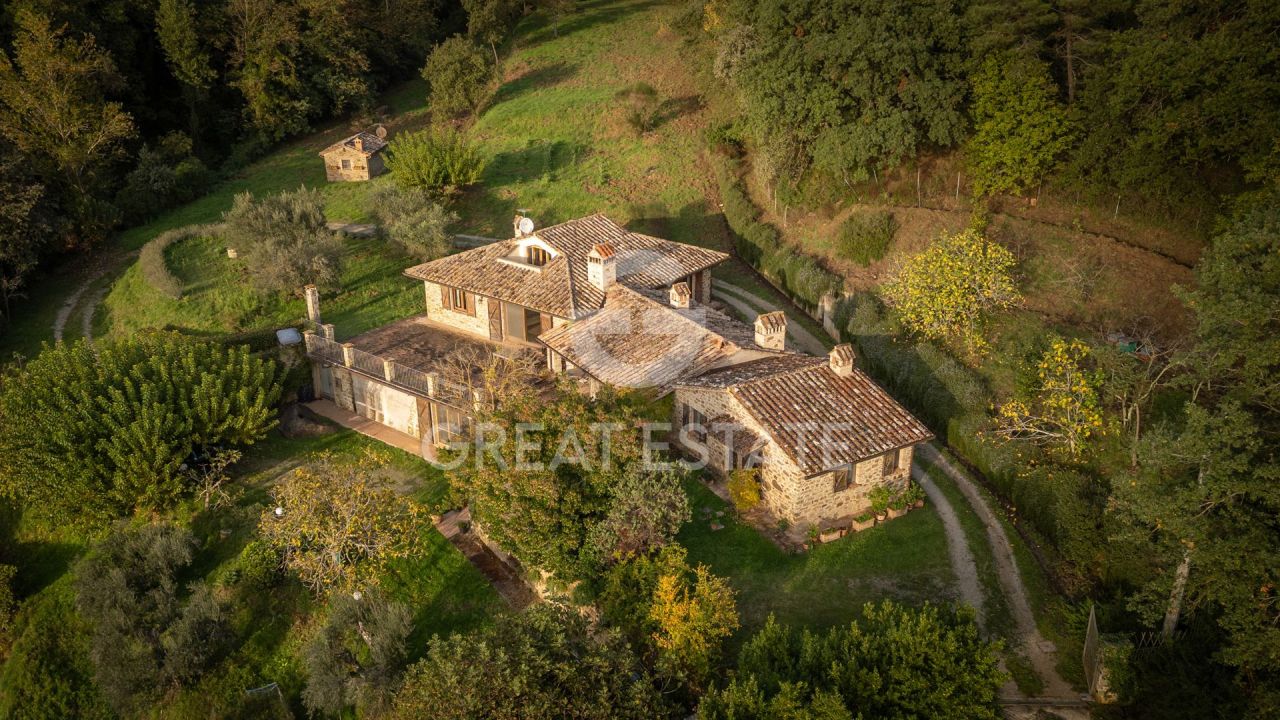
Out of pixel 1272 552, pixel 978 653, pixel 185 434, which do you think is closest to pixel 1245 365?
pixel 1272 552

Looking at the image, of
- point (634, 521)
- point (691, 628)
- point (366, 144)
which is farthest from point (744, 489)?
point (366, 144)

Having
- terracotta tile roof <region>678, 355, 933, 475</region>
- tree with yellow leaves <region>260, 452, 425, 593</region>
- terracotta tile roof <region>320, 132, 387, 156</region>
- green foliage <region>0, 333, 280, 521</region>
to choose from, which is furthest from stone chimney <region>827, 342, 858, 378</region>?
terracotta tile roof <region>320, 132, 387, 156</region>

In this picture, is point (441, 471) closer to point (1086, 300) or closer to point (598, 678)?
point (598, 678)

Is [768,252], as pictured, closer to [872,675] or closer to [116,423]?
[872,675]

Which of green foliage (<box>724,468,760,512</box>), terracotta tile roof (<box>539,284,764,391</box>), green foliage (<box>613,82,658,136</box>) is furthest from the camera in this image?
green foliage (<box>613,82,658,136</box>)

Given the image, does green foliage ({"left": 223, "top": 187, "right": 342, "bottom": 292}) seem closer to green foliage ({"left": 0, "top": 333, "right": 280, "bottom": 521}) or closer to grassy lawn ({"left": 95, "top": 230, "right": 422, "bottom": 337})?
grassy lawn ({"left": 95, "top": 230, "right": 422, "bottom": 337})

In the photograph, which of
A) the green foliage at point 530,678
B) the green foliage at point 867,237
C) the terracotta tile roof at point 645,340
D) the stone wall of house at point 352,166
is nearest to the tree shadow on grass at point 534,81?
the stone wall of house at point 352,166

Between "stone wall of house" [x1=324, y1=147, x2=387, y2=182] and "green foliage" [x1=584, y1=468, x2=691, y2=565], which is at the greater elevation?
"stone wall of house" [x1=324, y1=147, x2=387, y2=182]
